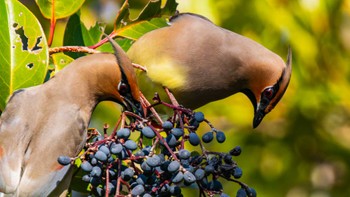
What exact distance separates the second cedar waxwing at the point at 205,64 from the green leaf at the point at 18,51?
0.47 meters

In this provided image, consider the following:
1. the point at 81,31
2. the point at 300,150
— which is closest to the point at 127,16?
the point at 81,31

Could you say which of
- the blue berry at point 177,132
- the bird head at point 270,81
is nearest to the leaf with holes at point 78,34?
the bird head at point 270,81

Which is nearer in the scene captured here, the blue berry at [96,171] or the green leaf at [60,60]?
the blue berry at [96,171]

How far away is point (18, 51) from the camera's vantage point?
331cm

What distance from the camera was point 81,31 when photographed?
3621 mm

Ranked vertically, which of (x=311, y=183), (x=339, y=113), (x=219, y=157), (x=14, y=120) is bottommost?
(x=311, y=183)

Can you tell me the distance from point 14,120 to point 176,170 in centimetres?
71

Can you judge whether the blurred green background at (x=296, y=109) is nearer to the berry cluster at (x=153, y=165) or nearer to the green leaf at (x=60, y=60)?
the green leaf at (x=60, y=60)

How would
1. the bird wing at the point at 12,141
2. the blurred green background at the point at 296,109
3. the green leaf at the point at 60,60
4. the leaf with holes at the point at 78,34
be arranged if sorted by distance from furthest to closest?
the blurred green background at the point at 296,109
the leaf with holes at the point at 78,34
the green leaf at the point at 60,60
the bird wing at the point at 12,141

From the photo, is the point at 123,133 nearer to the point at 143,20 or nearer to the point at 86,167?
the point at 86,167

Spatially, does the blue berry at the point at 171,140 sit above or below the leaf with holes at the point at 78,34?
above

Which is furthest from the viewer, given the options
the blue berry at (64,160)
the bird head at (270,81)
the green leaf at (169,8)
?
the bird head at (270,81)

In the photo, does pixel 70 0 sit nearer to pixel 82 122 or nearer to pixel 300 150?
pixel 82 122

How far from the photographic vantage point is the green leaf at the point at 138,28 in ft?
12.0
